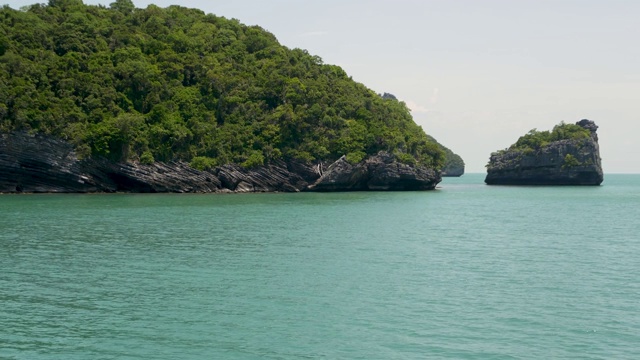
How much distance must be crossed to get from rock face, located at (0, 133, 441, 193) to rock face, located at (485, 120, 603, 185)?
2983cm

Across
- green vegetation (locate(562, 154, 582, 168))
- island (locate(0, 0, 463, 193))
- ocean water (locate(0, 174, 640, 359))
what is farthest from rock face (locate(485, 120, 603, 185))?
ocean water (locate(0, 174, 640, 359))

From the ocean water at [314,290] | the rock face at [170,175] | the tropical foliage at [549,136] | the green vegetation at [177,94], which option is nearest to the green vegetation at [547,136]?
the tropical foliage at [549,136]

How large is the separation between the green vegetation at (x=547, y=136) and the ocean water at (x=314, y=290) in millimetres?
76875

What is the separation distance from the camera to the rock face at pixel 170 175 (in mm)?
73750

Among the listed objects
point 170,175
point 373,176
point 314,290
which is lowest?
point 314,290

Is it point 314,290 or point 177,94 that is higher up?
point 177,94

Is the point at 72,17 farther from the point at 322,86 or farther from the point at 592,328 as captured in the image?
the point at 592,328

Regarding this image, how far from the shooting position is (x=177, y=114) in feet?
294

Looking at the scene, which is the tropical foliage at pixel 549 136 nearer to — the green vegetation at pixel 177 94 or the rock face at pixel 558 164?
the rock face at pixel 558 164

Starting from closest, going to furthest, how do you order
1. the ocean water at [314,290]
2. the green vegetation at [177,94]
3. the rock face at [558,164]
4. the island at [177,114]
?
the ocean water at [314,290] → the island at [177,114] → the green vegetation at [177,94] → the rock face at [558,164]

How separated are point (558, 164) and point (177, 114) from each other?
6929 centimetres

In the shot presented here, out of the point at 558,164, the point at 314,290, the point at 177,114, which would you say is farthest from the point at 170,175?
the point at 558,164

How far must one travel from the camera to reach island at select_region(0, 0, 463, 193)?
76.9 metres

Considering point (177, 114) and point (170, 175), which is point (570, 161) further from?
point (170, 175)
